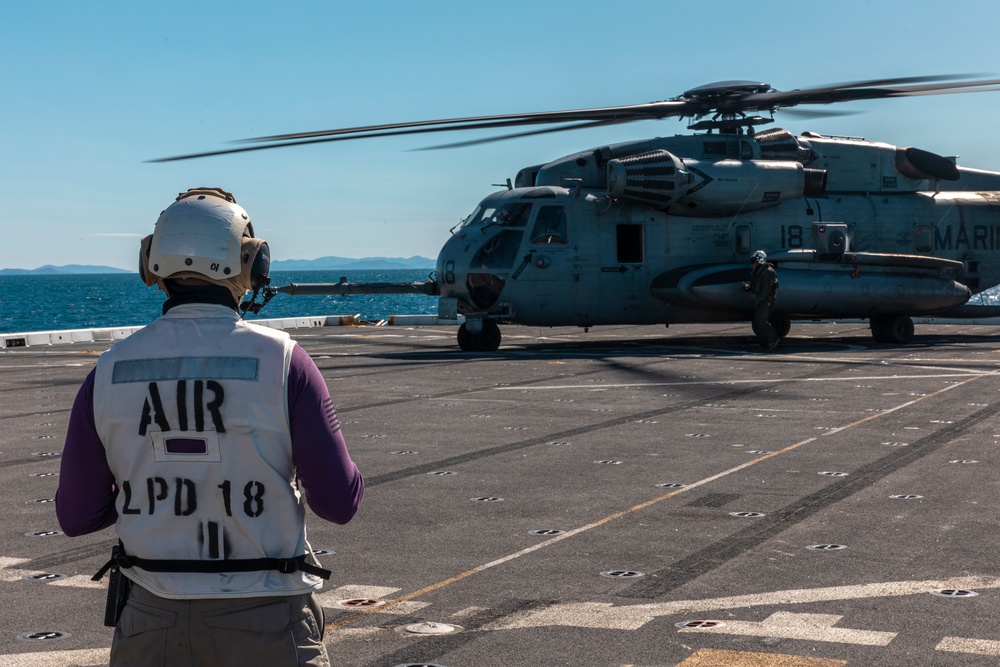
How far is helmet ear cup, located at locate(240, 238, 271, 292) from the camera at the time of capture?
3.29 m

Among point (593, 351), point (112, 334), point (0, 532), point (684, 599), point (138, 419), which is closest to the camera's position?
point (138, 419)

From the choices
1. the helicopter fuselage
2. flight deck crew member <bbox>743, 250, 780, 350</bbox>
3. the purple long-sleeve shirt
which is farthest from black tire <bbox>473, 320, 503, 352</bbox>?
the purple long-sleeve shirt

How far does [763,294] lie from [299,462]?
20.3 m

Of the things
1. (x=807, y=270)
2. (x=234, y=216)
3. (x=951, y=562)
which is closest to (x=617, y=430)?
(x=951, y=562)

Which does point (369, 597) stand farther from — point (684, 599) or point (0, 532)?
point (0, 532)

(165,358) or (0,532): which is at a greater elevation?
(165,358)

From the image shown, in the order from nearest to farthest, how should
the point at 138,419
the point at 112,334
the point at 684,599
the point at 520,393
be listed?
the point at 138,419
the point at 684,599
the point at 520,393
the point at 112,334

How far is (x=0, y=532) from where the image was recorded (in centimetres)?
775

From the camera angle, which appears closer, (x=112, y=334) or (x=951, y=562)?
(x=951, y=562)

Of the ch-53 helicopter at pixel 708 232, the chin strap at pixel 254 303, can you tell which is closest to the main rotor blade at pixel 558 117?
the ch-53 helicopter at pixel 708 232

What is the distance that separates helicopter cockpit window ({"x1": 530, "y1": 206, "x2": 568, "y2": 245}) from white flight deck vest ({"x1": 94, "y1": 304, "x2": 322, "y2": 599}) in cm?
1976

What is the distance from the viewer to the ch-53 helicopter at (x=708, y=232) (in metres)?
22.5

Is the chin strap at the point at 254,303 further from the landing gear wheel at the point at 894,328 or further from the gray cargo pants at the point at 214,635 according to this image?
the landing gear wheel at the point at 894,328

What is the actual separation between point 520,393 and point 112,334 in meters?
19.0
